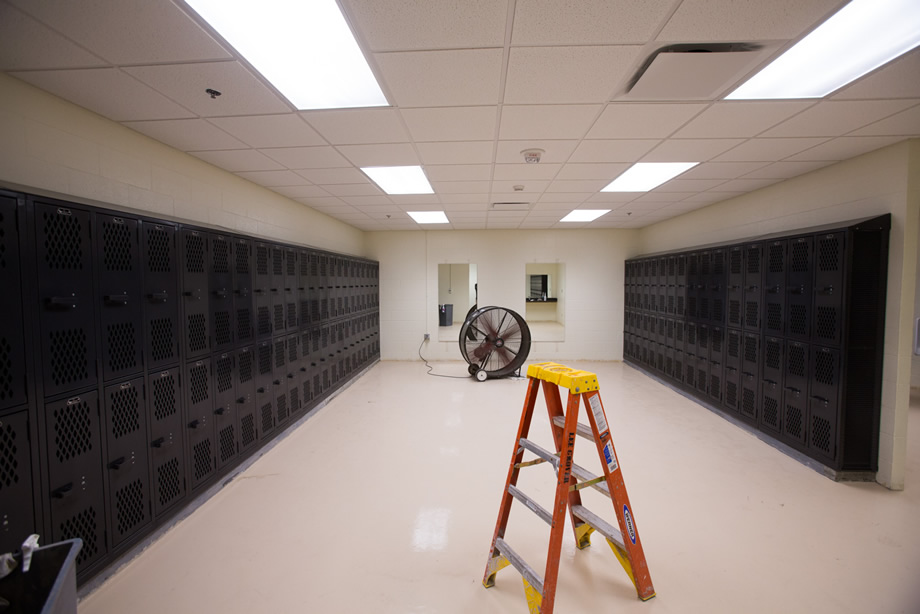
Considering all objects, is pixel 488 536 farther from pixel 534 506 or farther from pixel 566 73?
pixel 566 73

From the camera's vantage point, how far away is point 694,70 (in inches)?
70.6

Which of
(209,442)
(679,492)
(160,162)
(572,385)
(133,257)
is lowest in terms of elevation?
(679,492)

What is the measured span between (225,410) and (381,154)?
2236 millimetres

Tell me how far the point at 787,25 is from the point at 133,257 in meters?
3.22

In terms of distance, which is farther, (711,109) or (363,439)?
(363,439)

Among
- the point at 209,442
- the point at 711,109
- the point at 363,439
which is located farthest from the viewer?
the point at 363,439

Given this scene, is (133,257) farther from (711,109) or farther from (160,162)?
(711,109)

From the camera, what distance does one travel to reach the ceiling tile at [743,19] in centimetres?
140

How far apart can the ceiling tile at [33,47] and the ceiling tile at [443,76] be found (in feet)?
4.14

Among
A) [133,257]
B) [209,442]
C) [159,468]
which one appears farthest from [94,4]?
[209,442]

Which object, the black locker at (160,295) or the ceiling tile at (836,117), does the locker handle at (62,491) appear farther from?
the ceiling tile at (836,117)

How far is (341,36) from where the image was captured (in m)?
1.62

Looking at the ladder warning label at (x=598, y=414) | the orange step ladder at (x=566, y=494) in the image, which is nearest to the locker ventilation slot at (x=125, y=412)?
the orange step ladder at (x=566, y=494)

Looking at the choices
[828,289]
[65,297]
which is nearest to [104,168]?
[65,297]
